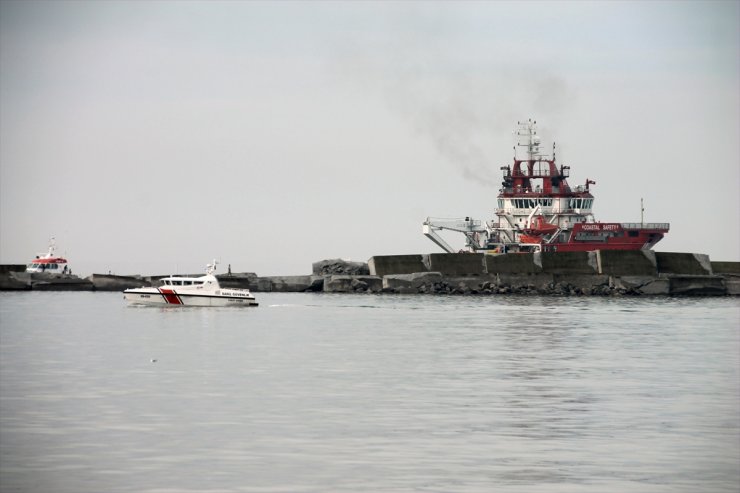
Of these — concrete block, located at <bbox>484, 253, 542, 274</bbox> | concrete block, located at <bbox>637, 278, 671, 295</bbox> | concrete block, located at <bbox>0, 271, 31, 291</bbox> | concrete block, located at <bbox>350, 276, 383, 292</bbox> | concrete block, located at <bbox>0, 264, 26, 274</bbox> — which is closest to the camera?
concrete block, located at <bbox>484, 253, 542, 274</bbox>

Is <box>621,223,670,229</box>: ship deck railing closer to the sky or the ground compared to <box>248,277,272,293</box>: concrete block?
closer to the sky

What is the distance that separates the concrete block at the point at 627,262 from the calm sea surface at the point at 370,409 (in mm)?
36907

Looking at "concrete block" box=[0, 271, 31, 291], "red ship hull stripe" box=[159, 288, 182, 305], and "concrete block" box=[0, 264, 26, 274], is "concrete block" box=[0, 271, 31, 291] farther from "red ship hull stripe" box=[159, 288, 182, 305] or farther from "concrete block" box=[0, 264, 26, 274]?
"red ship hull stripe" box=[159, 288, 182, 305]

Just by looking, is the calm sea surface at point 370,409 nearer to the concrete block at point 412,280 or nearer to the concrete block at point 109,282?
the concrete block at point 412,280

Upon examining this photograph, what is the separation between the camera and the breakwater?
Result: 89.2 m

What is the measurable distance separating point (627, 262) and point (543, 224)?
906 cm

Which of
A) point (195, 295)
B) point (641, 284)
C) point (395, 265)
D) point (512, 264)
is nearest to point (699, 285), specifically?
point (641, 284)

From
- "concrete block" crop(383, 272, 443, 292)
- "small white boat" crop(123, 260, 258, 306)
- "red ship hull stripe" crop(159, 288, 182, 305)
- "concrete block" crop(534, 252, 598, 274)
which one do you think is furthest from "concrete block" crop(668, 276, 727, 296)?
"red ship hull stripe" crop(159, 288, 182, 305)

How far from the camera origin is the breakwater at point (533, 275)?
89250 millimetres

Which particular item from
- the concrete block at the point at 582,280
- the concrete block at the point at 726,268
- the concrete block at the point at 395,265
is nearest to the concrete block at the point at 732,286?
the concrete block at the point at 726,268

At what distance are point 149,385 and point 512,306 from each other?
1791 inches

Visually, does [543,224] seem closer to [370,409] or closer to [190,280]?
[190,280]

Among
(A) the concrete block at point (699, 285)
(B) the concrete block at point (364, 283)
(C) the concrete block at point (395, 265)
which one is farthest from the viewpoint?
(B) the concrete block at point (364, 283)

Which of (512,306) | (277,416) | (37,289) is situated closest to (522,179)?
(512,306)
